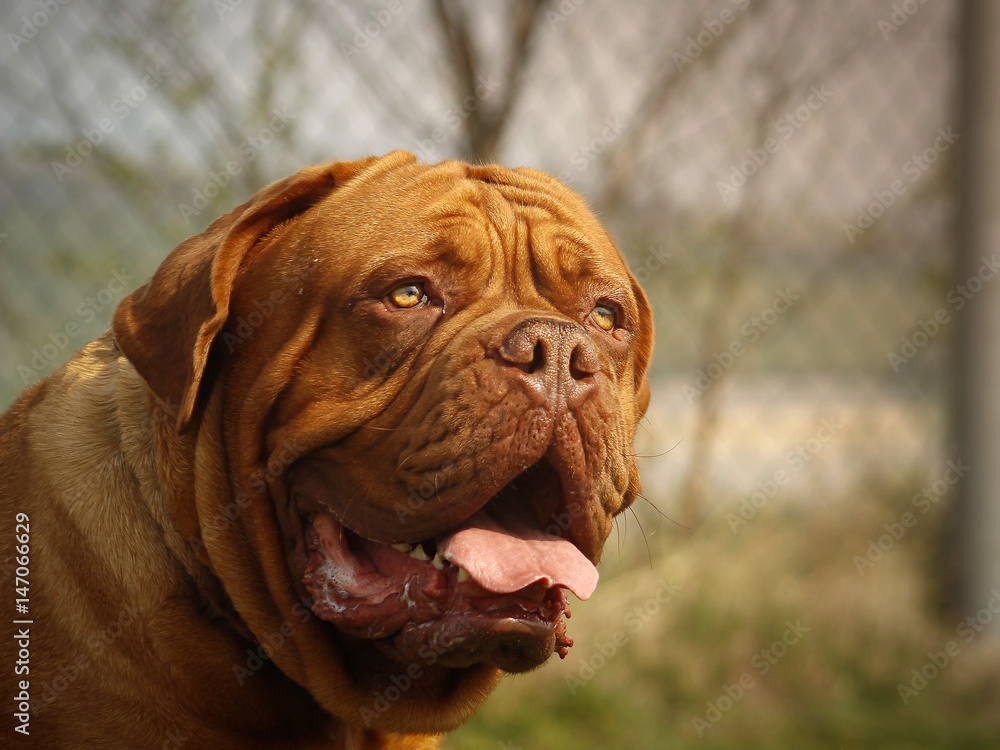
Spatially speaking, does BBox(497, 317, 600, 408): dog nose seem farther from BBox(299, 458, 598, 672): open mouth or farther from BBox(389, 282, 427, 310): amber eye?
BBox(389, 282, 427, 310): amber eye

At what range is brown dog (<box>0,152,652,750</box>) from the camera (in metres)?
1.96

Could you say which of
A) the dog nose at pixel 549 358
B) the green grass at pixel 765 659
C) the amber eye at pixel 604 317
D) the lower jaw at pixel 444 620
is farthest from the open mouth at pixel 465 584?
the green grass at pixel 765 659

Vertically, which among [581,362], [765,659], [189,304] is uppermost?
[189,304]

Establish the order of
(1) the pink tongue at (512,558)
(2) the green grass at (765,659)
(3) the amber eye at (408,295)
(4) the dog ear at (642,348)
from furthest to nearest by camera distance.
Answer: (2) the green grass at (765,659), (4) the dog ear at (642,348), (3) the amber eye at (408,295), (1) the pink tongue at (512,558)

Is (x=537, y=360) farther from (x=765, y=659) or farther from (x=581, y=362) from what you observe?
(x=765, y=659)

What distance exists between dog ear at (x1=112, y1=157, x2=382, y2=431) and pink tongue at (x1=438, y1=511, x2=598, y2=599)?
64 centimetres

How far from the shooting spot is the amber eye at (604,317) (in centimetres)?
242

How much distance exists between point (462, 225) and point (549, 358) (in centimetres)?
47

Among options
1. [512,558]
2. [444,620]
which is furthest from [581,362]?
[444,620]

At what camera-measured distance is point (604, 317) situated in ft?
8.03

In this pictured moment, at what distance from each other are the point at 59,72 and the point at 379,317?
2.42 meters

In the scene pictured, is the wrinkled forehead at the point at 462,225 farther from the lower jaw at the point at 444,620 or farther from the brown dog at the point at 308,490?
the lower jaw at the point at 444,620

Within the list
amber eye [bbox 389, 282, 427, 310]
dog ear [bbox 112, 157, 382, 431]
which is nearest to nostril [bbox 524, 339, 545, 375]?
amber eye [bbox 389, 282, 427, 310]

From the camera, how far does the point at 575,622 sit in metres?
4.32
